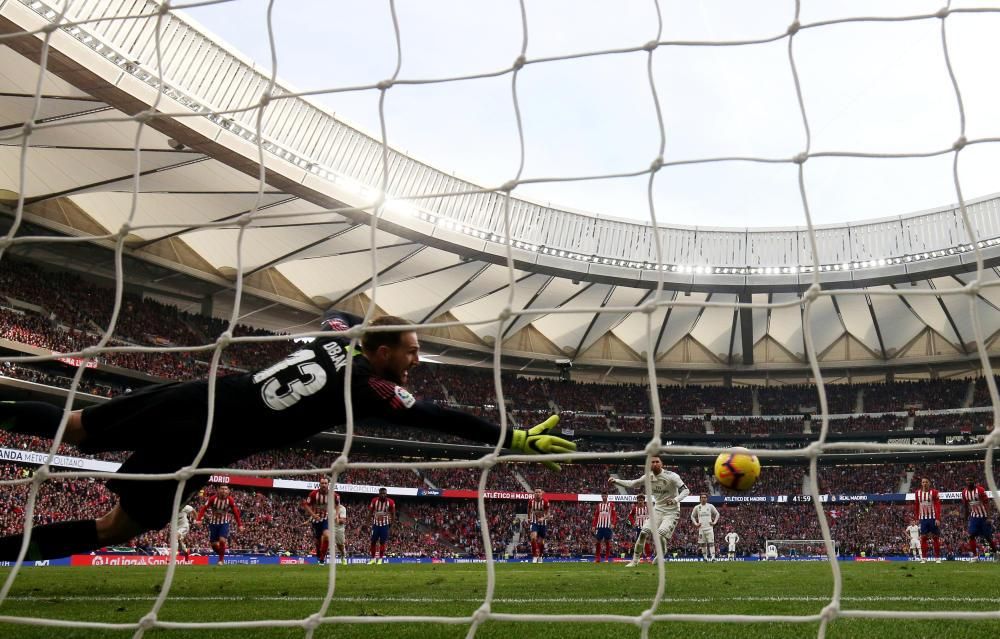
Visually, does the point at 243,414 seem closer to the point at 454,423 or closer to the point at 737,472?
the point at 454,423

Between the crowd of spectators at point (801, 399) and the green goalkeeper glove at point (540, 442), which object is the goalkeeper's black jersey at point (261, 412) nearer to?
the green goalkeeper glove at point (540, 442)

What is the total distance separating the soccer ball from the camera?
20.7 feet

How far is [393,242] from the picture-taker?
26.8 m

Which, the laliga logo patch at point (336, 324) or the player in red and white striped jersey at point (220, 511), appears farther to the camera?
the player in red and white striped jersey at point (220, 511)

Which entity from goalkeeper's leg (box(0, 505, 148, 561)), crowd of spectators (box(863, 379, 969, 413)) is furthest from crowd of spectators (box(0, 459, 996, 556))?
goalkeeper's leg (box(0, 505, 148, 561))

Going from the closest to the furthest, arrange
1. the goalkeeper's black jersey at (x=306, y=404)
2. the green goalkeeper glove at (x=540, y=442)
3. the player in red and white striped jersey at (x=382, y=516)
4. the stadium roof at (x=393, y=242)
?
the green goalkeeper glove at (x=540, y=442)
the goalkeeper's black jersey at (x=306, y=404)
the player in red and white striped jersey at (x=382, y=516)
the stadium roof at (x=393, y=242)

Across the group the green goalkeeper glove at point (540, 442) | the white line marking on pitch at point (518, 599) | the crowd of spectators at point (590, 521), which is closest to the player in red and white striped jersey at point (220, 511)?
the white line marking on pitch at point (518, 599)

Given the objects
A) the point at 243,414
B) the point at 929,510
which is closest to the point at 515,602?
the point at 243,414

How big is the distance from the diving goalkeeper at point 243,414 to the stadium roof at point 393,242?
35.5 ft

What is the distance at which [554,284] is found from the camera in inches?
1252

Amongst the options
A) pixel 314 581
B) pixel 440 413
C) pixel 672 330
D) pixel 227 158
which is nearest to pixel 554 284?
pixel 672 330

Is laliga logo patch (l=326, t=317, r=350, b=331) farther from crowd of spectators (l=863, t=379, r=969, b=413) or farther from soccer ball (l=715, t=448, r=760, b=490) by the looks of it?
crowd of spectators (l=863, t=379, r=969, b=413)

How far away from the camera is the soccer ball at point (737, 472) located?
20.7 feet

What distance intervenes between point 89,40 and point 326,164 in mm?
8858
